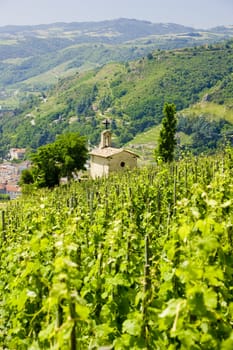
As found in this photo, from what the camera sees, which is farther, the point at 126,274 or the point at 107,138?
the point at 107,138

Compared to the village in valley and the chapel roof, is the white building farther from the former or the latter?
the village in valley

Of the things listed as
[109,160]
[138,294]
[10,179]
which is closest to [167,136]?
[109,160]

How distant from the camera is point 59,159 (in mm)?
51438

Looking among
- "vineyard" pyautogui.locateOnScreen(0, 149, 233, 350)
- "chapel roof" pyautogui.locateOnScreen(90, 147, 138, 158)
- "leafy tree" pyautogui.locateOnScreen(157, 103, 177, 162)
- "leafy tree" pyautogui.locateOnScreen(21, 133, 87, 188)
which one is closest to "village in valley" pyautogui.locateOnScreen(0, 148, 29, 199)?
"leafy tree" pyautogui.locateOnScreen(21, 133, 87, 188)

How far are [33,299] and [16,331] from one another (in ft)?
1.60

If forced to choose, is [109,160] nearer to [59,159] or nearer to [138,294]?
[59,159]

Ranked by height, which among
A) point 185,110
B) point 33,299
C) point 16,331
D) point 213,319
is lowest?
point 185,110

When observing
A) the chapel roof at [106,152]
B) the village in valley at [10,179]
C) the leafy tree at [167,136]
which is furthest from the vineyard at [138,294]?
the village in valley at [10,179]

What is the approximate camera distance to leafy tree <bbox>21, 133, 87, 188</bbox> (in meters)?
50.0

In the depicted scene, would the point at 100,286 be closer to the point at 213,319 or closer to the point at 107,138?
the point at 213,319

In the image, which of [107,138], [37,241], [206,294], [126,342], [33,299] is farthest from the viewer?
[107,138]

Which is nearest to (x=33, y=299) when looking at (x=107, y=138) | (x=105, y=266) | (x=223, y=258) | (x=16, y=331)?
(x=16, y=331)

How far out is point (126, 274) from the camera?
571cm

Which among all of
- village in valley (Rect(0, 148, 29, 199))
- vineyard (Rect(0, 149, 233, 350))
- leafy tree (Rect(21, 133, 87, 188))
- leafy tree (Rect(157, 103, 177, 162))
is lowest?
village in valley (Rect(0, 148, 29, 199))
